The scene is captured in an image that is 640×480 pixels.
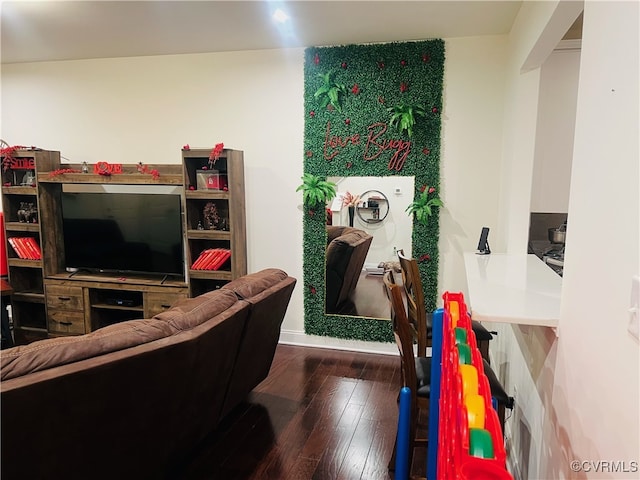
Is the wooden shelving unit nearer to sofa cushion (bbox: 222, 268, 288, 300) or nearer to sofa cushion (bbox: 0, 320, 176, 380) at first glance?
sofa cushion (bbox: 222, 268, 288, 300)

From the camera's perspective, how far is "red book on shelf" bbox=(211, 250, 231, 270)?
12.7 ft

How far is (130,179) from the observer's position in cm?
391

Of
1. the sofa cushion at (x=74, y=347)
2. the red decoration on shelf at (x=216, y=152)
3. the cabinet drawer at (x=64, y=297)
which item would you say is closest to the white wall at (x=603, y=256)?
the sofa cushion at (x=74, y=347)

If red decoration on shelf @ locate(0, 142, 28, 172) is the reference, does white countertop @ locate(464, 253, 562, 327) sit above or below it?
below

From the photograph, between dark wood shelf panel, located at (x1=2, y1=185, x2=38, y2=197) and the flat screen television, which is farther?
dark wood shelf panel, located at (x1=2, y1=185, x2=38, y2=197)

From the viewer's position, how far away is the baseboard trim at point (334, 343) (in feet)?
12.7

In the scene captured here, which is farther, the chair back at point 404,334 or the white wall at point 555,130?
the white wall at point 555,130

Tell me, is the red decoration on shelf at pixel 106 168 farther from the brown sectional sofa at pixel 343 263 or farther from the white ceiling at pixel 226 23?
the brown sectional sofa at pixel 343 263

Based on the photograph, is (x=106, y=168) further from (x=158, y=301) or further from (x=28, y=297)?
(x=28, y=297)

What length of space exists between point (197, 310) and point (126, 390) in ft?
1.47

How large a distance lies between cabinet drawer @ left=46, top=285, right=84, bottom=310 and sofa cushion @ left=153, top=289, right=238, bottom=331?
2567mm

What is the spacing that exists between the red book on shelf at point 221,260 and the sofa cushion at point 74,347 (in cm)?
203

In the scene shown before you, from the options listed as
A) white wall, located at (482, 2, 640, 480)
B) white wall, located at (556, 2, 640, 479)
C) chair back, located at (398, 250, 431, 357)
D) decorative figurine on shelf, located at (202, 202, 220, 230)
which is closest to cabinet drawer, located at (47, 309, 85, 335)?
decorative figurine on shelf, located at (202, 202, 220, 230)

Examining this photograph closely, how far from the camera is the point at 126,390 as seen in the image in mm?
1654
